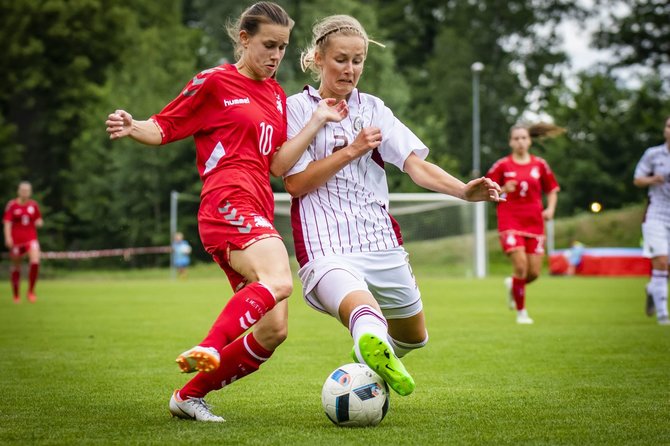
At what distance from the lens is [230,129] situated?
16.6 feet

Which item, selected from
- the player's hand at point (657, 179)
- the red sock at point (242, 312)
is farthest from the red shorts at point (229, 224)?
the player's hand at point (657, 179)

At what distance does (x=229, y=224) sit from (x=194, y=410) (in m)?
1.08

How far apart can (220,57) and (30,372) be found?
41.3 metres

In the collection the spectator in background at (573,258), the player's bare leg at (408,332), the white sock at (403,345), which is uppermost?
the player's bare leg at (408,332)

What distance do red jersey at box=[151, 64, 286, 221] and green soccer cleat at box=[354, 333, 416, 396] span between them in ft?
3.08

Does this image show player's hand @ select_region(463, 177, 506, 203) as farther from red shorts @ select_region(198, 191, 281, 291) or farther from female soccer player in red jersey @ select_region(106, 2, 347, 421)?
red shorts @ select_region(198, 191, 281, 291)

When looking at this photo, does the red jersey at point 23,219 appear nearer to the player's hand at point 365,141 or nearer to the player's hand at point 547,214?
the player's hand at point 547,214

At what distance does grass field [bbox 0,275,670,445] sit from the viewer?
4.86 metres

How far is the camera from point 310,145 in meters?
5.24

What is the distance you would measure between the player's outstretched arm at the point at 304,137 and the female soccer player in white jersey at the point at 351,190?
0.04 meters

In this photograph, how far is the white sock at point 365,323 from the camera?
4.61m

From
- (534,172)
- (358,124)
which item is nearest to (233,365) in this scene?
(358,124)

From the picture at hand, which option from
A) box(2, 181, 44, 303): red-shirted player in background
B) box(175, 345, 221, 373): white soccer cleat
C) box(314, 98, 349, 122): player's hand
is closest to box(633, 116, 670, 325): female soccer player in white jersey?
box(314, 98, 349, 122): player's hand

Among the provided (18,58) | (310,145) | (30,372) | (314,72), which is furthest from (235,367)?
(18,58)
